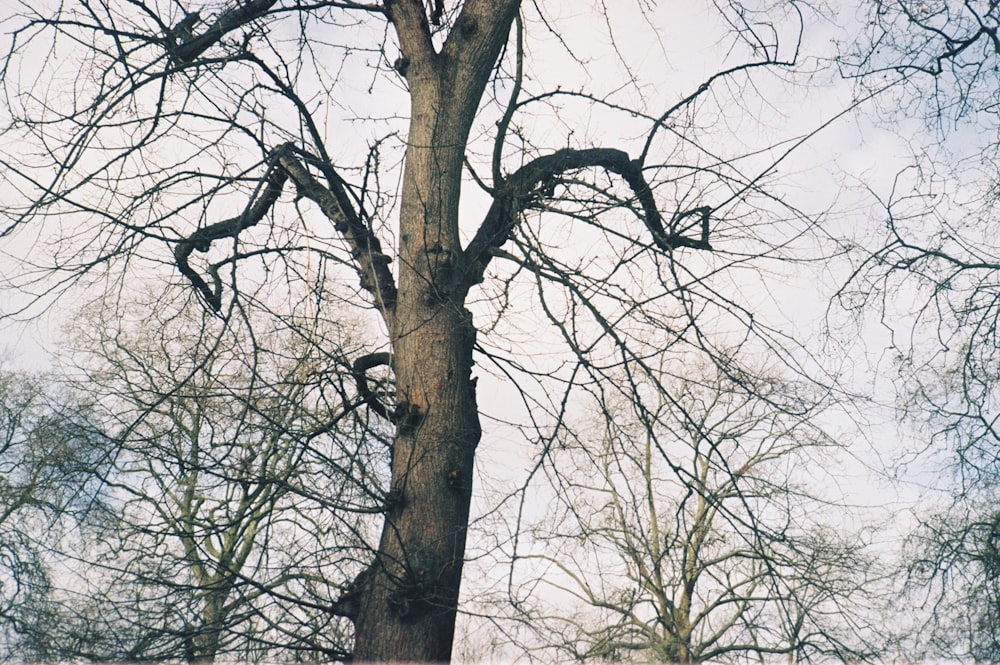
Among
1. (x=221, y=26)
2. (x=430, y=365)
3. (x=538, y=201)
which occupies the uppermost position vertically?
(x=221, y=26)

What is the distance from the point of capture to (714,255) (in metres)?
3.46

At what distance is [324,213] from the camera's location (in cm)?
396

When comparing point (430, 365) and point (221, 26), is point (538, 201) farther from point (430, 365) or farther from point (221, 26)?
point (221, 26)

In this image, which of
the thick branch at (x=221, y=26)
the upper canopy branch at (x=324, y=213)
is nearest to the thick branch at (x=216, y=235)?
the upper canopy branch at (x=324, y=213)

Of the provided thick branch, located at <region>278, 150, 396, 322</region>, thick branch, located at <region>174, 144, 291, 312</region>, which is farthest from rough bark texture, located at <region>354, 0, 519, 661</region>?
thick branch, located at <region>174, 144, 291, 312</region>

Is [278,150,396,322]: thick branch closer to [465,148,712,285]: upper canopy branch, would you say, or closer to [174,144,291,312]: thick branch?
[174,144,291,312]: thick branch

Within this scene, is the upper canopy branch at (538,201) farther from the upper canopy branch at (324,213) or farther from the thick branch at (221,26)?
the thick branch at (221,26)

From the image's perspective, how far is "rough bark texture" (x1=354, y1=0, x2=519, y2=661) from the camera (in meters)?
3.05

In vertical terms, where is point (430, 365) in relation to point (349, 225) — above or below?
below

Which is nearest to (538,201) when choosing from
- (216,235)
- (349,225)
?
(349,225)

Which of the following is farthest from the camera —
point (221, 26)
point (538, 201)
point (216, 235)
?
point (216, 235)

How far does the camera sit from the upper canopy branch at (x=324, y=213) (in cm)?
372

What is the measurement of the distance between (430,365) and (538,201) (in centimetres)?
87

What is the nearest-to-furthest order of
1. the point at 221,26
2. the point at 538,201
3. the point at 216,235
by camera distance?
the point at 538,201
the point at 221,26
the point at 216,235
